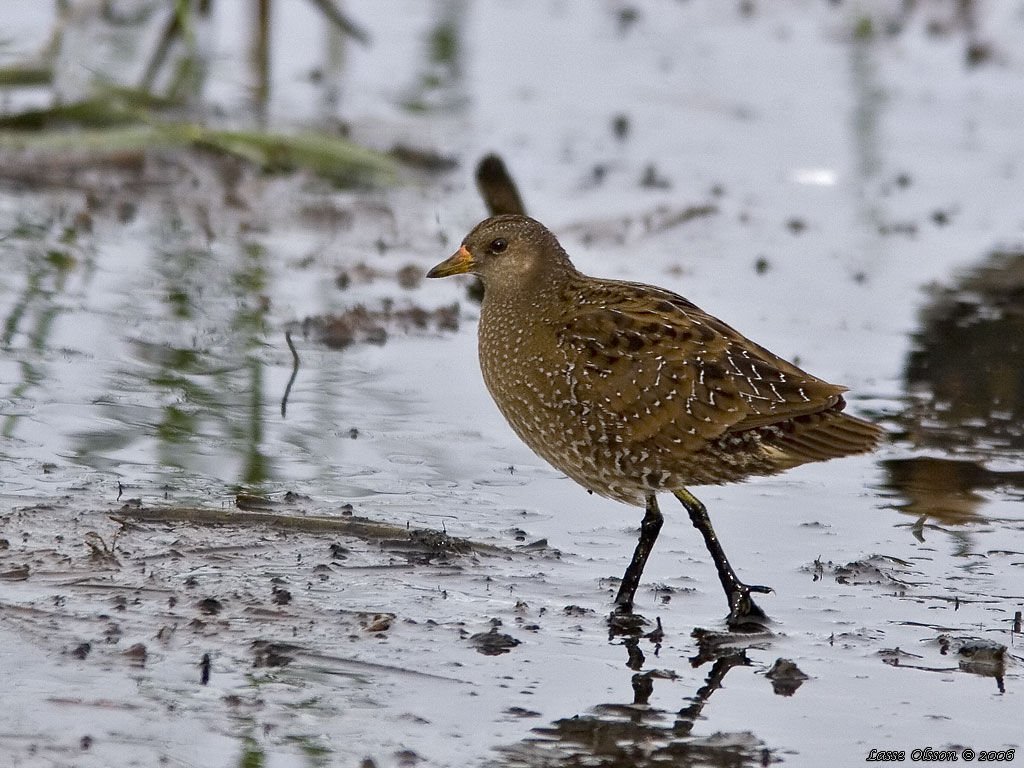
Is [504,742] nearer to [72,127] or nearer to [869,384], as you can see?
[869,384]

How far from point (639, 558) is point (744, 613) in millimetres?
Answer: 368

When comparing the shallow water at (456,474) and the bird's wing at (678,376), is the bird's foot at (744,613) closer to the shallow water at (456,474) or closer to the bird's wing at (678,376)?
the shallow water at (456,474)

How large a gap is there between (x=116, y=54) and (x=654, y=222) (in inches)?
183

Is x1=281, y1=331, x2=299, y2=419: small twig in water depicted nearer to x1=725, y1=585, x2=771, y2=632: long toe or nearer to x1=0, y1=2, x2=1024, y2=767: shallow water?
x1=0, y1=2, x2=1024, y2=767: shallow water

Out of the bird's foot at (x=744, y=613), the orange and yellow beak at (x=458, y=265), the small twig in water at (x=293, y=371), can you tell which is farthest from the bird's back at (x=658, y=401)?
the small twig in water at (x=293, y=371)

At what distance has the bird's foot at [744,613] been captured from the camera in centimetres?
520

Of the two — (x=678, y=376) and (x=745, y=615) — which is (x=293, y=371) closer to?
(x=678, y=376)

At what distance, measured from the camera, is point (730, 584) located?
531 centimetres

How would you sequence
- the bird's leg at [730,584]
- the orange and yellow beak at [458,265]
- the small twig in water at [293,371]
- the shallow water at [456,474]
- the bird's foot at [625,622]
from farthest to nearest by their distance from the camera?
the small twig in water at [293,371] < the orange and yellow beak at [458,265] < the bird's leg at [730,584] < the bird's foot at [625,622] < the shallow water at [456,474]

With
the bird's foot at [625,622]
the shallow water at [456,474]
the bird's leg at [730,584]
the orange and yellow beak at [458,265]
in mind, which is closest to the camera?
the shallow water at [456,474]

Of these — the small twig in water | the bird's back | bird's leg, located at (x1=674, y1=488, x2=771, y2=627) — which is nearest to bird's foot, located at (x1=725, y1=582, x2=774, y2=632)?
bird's leg, located at (x1=674, y1=488, x2=771, y2=627)

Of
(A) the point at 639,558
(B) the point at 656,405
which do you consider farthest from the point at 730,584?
(B) the point at 656,405

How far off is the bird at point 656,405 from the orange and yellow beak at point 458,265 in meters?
0.54

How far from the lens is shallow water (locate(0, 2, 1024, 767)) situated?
4.48 m
